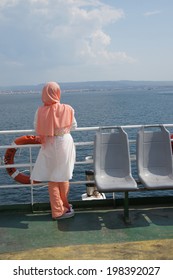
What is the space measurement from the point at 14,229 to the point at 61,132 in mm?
1253

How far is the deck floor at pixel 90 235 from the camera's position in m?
3.28

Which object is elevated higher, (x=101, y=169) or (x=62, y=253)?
(x=101, y=169)

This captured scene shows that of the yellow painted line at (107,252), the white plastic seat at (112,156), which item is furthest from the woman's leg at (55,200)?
the yellow painted line at (107,252)

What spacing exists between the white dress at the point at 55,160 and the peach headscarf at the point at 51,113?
0.44ft

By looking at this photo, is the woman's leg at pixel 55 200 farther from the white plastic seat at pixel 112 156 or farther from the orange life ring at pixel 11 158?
the orange life ring at pixel 11 158

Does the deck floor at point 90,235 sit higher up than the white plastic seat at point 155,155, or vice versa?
the white plastic seat at point 155,155

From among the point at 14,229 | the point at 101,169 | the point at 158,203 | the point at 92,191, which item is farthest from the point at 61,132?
the point at 92,191

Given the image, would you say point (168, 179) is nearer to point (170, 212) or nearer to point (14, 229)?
point (170, 212)

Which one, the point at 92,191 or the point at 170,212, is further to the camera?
the point at 92,191

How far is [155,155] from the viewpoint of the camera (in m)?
4.53

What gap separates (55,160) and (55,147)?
0.52ft

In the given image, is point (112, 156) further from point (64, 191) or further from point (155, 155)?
point (64, 191)

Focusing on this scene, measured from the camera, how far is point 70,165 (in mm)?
4242
